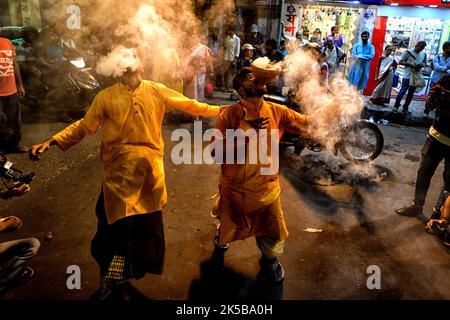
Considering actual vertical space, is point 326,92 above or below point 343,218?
above

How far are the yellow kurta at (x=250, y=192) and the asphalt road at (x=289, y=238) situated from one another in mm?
628

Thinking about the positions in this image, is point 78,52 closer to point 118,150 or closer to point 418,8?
point 118,150

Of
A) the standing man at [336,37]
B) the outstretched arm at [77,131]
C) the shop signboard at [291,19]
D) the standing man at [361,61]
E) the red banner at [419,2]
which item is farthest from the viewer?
the shop signboard at [291,19]

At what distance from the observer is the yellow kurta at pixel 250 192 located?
11.2ft

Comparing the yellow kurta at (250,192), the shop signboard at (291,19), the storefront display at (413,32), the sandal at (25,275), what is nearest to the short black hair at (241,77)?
the yellow kurta at (250,192)

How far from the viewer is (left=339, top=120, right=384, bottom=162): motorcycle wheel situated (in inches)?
276

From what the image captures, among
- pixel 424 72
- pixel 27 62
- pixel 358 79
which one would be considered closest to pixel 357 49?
pixel 358 79

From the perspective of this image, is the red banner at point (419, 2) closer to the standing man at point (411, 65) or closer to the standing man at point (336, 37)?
the standing man at point (336, 37)

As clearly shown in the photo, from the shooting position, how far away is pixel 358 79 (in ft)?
41.5

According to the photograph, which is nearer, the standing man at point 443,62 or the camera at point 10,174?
the camera at point 10,174

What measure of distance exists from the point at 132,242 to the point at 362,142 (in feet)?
17.5

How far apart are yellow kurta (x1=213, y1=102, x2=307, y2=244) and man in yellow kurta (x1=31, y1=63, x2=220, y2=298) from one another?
595 millimetres

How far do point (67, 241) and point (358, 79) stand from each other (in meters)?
11.2

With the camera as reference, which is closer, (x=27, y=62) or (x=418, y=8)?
(x=27, y=62)
